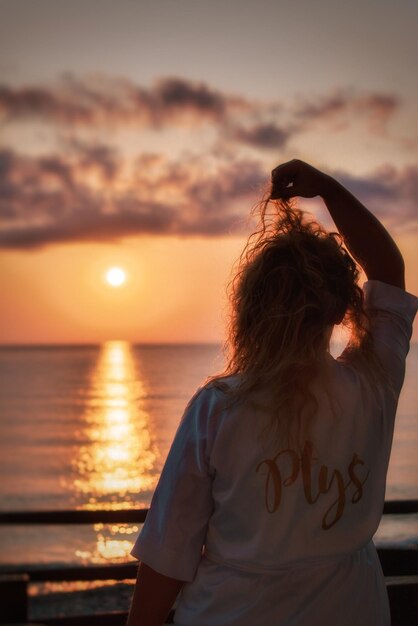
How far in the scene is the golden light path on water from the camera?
61.5ft

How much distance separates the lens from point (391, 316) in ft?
4.65

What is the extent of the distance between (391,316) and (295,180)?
13.0 inches

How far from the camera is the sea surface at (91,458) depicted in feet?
60.1

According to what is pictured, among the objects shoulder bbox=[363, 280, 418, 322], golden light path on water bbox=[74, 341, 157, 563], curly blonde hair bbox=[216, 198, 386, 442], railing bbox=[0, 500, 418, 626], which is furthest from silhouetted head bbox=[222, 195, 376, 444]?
golden light path on water bbox=[74, 341, 157, 563]

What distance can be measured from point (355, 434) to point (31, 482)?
31225 millimetres

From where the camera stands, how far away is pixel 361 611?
1258 mm

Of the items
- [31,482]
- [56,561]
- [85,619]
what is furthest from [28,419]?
[85,619]

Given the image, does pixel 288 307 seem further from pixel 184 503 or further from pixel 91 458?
pixel 91 458

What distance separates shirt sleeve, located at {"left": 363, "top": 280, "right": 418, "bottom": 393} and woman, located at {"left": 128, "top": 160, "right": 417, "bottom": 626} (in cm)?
8

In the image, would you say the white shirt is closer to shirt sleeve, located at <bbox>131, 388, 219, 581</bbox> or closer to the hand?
shirt sleeve, located at <bbox>131, 388, 219, 581</bbox>

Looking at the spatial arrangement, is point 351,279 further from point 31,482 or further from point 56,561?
point 31,482

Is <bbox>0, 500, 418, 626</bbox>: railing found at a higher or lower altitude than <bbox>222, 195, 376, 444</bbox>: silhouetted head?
lower

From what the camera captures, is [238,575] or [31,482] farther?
[31,482]

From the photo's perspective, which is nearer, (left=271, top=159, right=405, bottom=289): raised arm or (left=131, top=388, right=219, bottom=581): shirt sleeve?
(left=131, top=388, right=219, bottom=581): shirt sleeve
